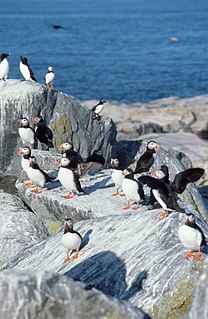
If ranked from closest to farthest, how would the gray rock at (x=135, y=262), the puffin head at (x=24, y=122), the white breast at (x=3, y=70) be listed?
the gray rock at (x=135, y=262) < the puffin head at (x=24, y=122) < the white breast at (x=3, y=70)

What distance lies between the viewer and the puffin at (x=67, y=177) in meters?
12.6

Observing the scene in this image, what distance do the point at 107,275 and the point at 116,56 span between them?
208 ft

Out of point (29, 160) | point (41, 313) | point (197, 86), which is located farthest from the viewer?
point (197, 86)

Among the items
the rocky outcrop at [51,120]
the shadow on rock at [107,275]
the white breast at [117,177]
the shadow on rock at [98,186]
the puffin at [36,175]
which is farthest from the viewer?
the rocky outcrop at [51,120]

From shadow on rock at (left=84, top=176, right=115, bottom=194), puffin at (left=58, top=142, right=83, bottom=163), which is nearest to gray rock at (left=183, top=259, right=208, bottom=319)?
shadow on rock at (left=84, top=176, right=115, bottom=194)

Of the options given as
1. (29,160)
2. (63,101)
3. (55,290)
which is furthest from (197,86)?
(55,290)

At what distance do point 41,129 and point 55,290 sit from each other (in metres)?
9.94

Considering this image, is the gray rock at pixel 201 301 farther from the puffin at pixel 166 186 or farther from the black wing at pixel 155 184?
the black wing at pixel 155 184

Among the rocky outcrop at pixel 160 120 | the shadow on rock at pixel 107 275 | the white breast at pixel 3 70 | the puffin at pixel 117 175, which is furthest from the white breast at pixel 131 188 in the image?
the rocky outcrop at pixel 160 120

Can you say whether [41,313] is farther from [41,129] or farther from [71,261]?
[41,129]

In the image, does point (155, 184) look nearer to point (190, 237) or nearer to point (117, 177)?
point (190, 237)

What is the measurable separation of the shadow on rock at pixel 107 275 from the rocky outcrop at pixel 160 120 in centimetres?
1739

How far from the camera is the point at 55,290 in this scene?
226 inches

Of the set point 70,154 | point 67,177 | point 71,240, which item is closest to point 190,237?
point 71,240
